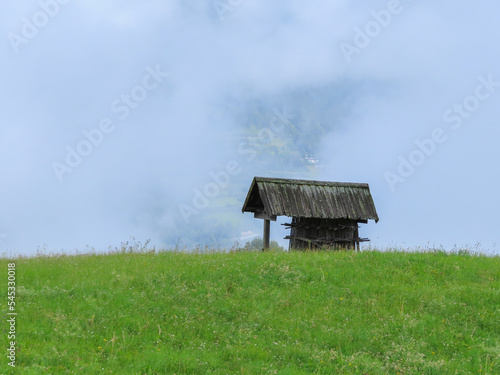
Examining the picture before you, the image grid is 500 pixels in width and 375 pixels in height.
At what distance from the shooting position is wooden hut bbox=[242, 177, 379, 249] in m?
25.0

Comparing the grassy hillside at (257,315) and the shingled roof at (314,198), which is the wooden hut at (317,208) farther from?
the grassy hillside at (257,315)

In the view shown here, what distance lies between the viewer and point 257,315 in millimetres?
12750

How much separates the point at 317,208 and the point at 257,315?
13.2m

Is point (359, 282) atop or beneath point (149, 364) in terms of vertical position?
atop

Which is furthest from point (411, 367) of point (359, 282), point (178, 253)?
point (178, 253)

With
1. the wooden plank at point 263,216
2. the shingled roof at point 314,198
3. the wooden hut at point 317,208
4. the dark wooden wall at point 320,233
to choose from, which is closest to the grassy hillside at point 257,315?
the shingled roof at point 314,198

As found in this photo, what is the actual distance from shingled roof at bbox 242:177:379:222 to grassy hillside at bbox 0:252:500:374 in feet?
22.6

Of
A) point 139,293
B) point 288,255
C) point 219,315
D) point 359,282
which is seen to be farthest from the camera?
point 288,255

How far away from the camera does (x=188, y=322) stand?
12070 millimetres

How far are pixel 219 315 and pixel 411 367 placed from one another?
5311 millimetres

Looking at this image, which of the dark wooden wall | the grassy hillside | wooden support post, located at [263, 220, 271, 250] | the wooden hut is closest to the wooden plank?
the wooden hut

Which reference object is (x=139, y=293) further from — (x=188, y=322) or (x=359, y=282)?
(x=359, y=282)

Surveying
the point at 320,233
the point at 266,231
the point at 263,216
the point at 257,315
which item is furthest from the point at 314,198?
the point at 257,315

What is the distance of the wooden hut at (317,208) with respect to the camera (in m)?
25.0
